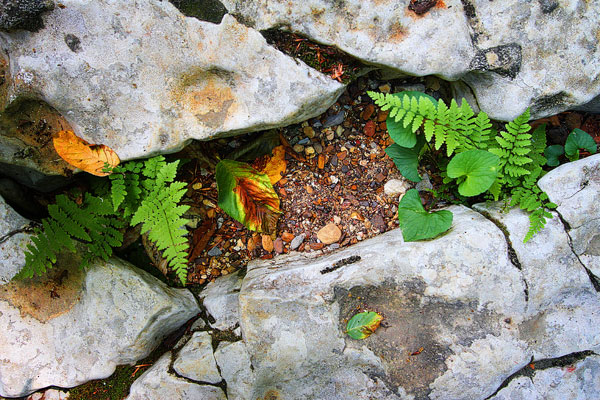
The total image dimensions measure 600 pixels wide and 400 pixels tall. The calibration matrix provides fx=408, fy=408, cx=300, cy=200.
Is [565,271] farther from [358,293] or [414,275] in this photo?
[358,293]

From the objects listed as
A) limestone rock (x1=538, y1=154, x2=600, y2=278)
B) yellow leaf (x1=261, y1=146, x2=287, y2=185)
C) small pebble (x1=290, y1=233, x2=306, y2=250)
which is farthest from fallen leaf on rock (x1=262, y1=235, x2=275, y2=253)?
limestone rock (x1=538, y1=154, x2=600, y2=278)

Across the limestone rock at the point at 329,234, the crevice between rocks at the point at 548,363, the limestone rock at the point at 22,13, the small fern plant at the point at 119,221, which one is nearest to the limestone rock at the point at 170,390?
the small fern plant at the point at 119,221

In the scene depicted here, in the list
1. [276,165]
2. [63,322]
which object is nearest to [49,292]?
[63,322]

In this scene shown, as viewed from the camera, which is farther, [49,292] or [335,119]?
[335,119]

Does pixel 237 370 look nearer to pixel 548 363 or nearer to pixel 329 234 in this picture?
pixel 329 234

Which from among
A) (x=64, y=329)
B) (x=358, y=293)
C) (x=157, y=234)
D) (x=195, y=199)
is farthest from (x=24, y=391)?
(x=358, y=293)

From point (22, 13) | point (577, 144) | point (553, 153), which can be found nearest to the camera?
point (22, 13)
